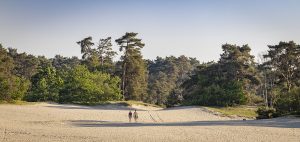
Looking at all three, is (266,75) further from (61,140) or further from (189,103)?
(61,140)

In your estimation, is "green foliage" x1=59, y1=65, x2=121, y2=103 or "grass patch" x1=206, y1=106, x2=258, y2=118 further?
"green foliage" x1=59, y1=65, x2=121, y2=103

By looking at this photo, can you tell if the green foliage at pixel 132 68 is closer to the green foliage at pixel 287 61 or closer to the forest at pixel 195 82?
the forest at pixel 195 82

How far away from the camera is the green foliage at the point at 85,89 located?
200 ft

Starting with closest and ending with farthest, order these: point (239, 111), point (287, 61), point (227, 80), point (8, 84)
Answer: point (239, 111)
point (8, 84)
point (287, 61)
point (227, 80)

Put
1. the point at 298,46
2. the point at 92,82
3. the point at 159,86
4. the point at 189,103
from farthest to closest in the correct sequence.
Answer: the point at 159,86, the point at 92,82, the point at 189,103, the point at 298,46

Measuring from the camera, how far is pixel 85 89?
60750 mm

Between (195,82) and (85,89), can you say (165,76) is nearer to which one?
(195,82)

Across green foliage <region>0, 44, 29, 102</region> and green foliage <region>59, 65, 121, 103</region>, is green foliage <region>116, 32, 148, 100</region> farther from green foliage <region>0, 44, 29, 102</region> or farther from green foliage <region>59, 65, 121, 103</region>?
green foliage <region>0, 44, 29, 102</region>

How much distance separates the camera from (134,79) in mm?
76500

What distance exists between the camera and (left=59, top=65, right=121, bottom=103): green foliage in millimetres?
60938

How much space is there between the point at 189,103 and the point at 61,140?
42.3 m

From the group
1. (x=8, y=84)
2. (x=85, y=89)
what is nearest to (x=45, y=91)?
(x=85, y=89)

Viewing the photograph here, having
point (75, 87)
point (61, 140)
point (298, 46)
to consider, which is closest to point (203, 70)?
point (298, 46)

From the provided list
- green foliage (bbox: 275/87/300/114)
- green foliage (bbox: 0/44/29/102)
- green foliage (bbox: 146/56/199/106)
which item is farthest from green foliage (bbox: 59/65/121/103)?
green foliage (bbox: 275/87/300/114)
